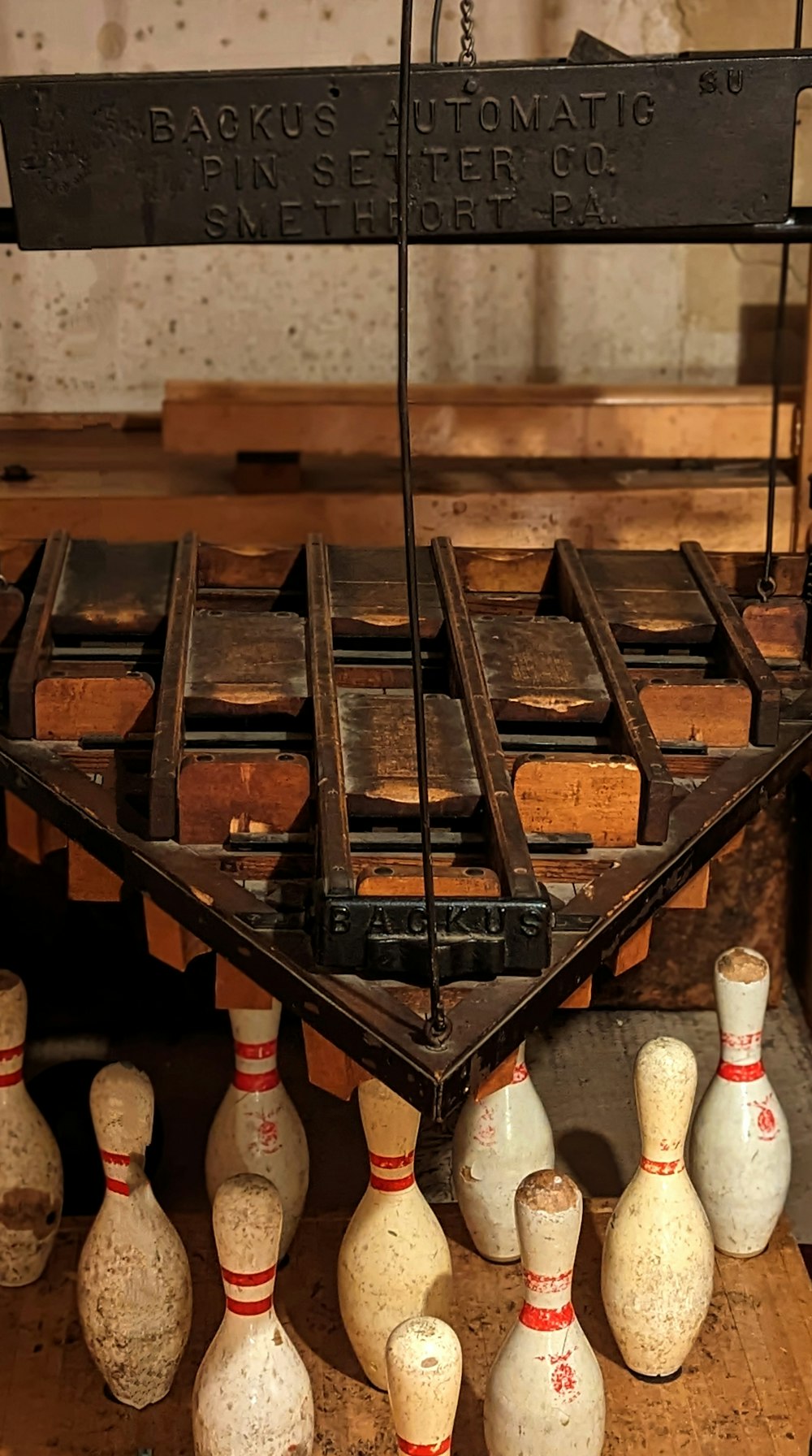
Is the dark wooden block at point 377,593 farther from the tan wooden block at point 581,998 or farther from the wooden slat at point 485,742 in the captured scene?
the tan wooden block at point 581,998

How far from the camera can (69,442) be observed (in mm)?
3986

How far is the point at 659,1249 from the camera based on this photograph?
2.33m

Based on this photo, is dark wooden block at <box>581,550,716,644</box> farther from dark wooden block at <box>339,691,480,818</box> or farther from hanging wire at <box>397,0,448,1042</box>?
hanging wire at <box>397,0,448,1042</box>

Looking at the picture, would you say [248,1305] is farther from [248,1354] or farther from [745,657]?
[745,657]

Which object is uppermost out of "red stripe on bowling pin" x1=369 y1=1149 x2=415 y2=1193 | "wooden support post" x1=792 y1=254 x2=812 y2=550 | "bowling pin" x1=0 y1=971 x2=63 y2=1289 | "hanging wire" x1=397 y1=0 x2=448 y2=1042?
"hanging wire" x1=397 y1=0 x2=448 y2=1042

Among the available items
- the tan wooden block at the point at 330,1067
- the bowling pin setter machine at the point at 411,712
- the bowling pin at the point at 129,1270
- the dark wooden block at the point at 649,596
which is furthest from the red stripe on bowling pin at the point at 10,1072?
the dark wooden block at the point at 649,596

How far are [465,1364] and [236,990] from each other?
74 centimetres

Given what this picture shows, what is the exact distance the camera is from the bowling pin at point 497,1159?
2.58 meters

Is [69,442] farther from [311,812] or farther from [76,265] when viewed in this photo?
[311,812]

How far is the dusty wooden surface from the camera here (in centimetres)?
228

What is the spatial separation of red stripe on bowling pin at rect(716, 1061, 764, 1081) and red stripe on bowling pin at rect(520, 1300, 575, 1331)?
59cm

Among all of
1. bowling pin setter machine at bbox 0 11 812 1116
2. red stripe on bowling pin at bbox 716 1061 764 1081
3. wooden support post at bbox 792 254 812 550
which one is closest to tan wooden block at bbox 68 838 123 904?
bowling pin setter machine at bbox 0 11 812 1116

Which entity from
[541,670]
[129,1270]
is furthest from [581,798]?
[129,1270]

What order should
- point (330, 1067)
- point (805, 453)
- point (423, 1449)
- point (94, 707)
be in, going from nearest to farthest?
point (330, 1067), point (423, 1449), point (94, 707), point (805, 453)
